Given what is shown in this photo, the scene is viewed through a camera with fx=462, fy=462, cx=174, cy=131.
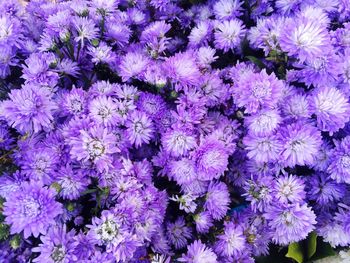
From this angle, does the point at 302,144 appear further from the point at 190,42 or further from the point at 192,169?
A: the point at 190,42

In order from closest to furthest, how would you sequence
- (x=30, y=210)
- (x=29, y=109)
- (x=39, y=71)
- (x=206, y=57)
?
(x=30, y=210) → (x=29, y=109) → (x=39, y=71) → (x=206, y=57)

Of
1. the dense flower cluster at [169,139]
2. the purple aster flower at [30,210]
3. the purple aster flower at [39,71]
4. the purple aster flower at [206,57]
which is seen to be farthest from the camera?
the purple aster flower at [206,57]

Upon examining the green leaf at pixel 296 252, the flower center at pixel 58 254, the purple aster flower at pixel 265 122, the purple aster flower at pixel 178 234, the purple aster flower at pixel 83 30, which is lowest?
the green leaf at pixel 296 252

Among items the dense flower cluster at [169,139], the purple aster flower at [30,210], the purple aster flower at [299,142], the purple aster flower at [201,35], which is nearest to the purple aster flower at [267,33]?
the dense flower cluster at [169,139]

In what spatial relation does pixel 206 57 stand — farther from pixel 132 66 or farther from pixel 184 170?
pixel 184 170

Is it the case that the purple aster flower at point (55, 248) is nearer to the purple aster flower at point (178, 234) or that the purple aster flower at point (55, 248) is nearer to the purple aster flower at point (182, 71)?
the purple aster flower at point (178, 234)

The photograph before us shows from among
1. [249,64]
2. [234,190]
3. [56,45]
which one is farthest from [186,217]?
[56,45]

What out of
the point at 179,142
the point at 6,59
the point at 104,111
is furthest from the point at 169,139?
the point at 6,59
